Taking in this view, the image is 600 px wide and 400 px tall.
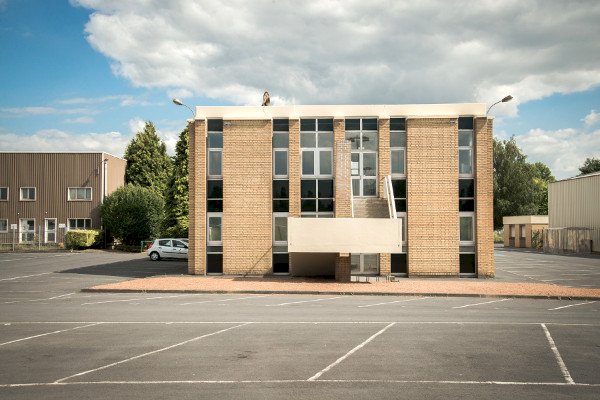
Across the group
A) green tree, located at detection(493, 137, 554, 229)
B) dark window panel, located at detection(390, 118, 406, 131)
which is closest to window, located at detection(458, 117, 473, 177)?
dark window panel, located at detection(390, 118, 406, 131)

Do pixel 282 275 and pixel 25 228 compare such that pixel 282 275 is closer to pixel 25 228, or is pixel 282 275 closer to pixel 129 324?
pixel 129 324

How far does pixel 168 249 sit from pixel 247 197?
44.2 ft

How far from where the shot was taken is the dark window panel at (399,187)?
28.1 m

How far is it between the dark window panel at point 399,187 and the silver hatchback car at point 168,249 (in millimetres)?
17185

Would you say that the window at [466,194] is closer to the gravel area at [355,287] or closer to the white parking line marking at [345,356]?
the gravel area at [355,287]

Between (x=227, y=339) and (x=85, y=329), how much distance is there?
12.5 ft

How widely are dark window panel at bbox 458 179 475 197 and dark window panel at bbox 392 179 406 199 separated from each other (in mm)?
2729

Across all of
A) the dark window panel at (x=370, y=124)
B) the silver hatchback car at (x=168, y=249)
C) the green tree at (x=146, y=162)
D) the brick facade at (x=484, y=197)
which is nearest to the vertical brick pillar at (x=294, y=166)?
the dark window panel at (x=370, y=124)

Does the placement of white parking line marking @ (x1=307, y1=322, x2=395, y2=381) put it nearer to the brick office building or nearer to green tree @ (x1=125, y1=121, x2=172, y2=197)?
the brick office building

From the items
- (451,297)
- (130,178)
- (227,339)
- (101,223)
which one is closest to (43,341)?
(227,339)

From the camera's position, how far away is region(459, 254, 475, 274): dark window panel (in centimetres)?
2789

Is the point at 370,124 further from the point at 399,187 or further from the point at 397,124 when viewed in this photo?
the point at 399,187

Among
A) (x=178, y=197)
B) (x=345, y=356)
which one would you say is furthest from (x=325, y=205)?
(x=178, y=197)

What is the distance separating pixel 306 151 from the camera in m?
28.4
